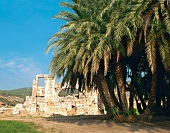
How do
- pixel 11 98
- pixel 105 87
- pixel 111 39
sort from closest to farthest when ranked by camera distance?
pixel 111 39, pixel 105 87, pixel 11 98

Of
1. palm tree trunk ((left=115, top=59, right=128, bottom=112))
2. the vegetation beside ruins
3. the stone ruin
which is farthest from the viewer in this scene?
the stone ruin

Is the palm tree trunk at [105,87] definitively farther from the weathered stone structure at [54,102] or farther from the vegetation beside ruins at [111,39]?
the weathered stone structure at [54,102]

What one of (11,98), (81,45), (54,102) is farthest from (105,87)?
(11,98)

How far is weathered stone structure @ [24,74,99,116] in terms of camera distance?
37.2 m

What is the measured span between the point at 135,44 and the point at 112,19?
7.06ft

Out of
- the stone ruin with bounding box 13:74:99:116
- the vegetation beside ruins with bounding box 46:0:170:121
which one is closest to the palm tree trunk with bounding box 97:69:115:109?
the vegetation beside ruins with bounding box 46:0:170:121

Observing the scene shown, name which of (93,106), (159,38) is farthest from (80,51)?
(93,106)

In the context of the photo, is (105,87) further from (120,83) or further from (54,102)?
(54,102)

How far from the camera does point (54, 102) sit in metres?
38.5

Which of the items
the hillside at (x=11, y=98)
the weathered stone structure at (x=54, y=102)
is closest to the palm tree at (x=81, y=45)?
the weathered stone structure at (x=54, y=102)

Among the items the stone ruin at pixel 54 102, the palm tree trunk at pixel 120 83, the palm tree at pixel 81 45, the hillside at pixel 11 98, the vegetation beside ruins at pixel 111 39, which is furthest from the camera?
the hillside at pixel 11 98

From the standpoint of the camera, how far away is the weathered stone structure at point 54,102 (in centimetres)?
3719

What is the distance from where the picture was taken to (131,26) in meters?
13.6

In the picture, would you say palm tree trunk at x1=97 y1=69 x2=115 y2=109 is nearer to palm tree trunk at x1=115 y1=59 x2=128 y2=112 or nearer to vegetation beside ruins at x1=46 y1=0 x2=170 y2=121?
vegetation beside ruins at x1=46 y1=0 x2=170 y2=121
